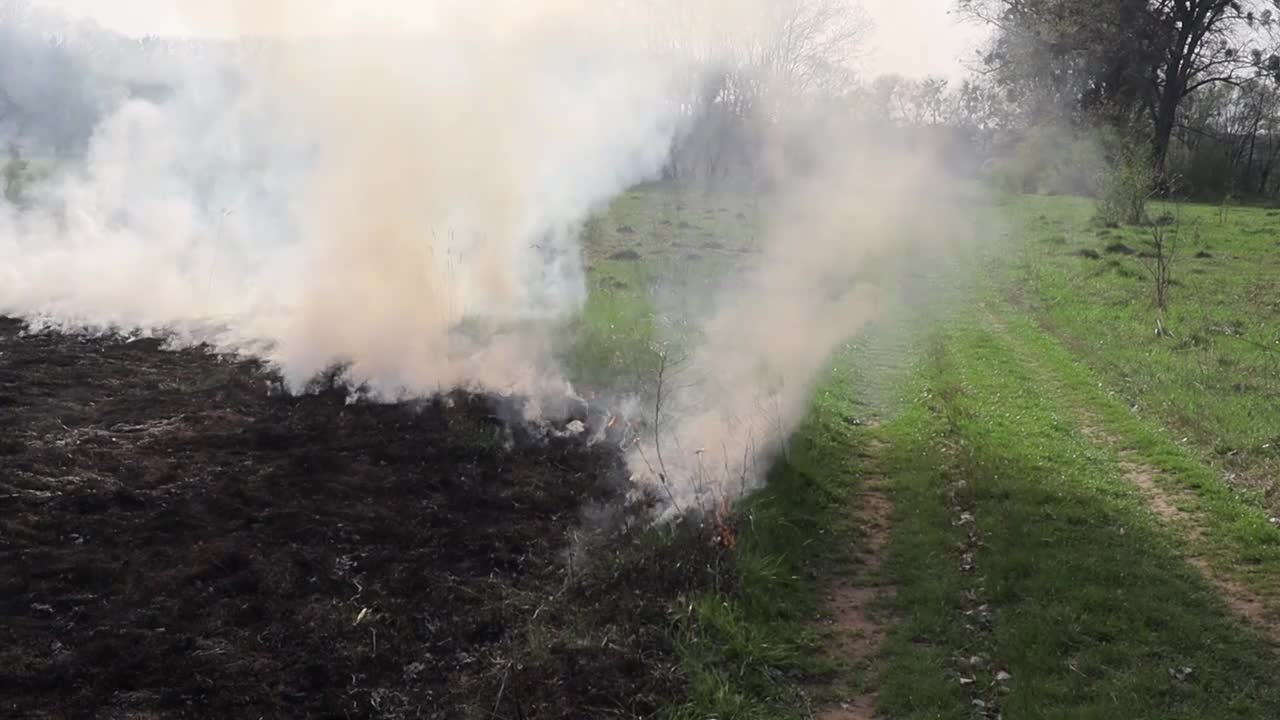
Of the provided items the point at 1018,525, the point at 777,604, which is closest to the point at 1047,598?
the point at 1018,525

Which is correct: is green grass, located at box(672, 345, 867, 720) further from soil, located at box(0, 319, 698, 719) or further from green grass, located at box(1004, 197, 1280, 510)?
green grass, located at box(1004, 197, 1280, 510)

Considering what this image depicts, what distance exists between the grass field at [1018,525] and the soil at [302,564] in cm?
123

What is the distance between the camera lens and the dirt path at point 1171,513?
7816mm

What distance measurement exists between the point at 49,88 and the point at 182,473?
1668cm

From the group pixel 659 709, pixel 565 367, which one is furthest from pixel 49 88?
pixel 659 709

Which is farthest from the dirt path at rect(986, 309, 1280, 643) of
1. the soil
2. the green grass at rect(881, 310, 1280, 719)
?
the soil

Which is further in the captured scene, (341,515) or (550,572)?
A: (341,515)

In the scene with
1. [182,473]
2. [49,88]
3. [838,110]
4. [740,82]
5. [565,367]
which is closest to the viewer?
[182,473]

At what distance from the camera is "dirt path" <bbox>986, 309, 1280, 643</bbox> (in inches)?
308

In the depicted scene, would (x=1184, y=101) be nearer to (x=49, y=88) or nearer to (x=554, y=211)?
(x=554, y=211)

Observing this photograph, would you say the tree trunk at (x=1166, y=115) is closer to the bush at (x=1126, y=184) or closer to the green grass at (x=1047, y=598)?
the bush at (x=1126, y=184)

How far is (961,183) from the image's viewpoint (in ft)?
87.4

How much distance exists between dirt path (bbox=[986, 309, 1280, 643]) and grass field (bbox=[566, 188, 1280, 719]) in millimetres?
35

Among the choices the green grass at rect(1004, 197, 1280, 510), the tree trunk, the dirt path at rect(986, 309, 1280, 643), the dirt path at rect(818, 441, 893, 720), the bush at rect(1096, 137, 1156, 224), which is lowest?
the dirt path at rect(818, 441, 893, 720)
